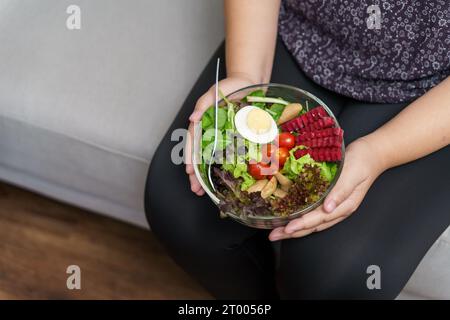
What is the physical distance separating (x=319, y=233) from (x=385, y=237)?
10 cm

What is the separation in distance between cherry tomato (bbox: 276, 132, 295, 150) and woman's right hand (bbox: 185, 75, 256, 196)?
14 cm

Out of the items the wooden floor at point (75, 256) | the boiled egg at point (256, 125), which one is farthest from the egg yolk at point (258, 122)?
the wooden floor at point (75, 256)

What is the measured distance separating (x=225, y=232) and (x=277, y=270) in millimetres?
120

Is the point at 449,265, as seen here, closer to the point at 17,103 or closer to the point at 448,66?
the point at 448,66

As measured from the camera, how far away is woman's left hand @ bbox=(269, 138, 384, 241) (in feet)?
2.59

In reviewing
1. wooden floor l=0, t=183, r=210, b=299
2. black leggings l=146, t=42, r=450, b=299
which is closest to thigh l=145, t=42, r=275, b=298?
black leggings l=146, t=42, r=450, b=299

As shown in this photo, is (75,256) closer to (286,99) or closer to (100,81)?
(100,81)

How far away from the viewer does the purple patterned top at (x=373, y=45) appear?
83cm

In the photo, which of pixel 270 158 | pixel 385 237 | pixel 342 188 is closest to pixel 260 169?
pixel 270 158

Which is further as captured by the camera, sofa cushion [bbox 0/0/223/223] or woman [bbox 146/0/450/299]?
sofa cushion [bbox 0/0/223/223]

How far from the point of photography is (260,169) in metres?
0.78

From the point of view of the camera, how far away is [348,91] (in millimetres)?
914

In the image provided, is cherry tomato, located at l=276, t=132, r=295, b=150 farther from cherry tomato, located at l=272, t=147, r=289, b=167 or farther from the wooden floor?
the wooden floor

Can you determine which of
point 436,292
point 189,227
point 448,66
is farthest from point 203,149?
point 436,292
